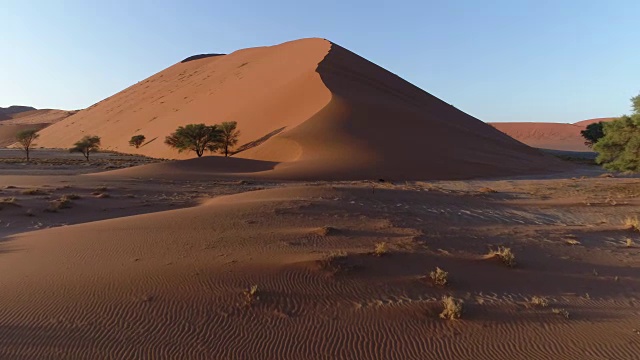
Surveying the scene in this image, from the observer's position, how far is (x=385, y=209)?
14.1m

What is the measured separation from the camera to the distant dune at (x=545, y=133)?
126250 millimetres

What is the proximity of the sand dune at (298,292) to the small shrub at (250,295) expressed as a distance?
0.30 feet

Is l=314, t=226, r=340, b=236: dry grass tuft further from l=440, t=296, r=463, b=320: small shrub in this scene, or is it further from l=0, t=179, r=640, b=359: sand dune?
l=440, t=296, r=463, b=320: small shrub

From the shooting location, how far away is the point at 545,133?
5556 inches

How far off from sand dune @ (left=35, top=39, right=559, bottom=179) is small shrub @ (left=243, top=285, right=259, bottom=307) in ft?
76.3

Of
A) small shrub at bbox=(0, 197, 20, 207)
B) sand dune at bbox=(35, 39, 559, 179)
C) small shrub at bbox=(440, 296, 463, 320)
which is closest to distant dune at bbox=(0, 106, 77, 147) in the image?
sand dune at bbox=(35, 39, 559, 179)

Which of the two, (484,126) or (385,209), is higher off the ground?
(484,126)

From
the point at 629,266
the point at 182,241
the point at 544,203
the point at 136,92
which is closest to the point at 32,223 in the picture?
the point at 182,241

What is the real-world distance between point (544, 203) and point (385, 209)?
287 inches

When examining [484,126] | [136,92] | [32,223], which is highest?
[136,92]

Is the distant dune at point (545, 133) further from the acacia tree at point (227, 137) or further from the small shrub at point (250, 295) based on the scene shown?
the small shrub at point (250, 295)

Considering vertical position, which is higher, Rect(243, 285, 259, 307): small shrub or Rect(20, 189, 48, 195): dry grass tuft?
Rect(20, 189, 48, 195): dry grass tuft

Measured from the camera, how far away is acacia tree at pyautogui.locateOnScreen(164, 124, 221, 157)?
43.0 metres

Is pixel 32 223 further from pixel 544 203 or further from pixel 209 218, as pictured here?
pixel 544 203
